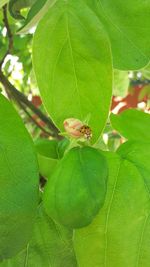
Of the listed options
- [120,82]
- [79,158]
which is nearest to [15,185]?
[79,158]

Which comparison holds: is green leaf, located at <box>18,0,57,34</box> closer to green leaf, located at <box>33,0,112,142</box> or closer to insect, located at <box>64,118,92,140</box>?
green leaf, located at <box>33,0,112,142</box>

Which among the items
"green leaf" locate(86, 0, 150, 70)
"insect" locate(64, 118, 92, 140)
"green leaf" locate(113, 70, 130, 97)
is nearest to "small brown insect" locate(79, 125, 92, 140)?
"insect" locate(64, 118, 92, 140)

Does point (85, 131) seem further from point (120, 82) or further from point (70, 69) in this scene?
point (120, 82)

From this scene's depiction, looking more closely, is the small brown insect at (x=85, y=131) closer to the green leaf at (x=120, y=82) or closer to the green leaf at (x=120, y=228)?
the green leaf at (x=120, y=228)

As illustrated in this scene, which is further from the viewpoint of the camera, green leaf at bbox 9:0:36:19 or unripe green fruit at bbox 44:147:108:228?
green leaf at bbox 9:0:36:19

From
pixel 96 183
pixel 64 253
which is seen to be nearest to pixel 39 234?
pixel 64 253
